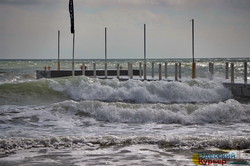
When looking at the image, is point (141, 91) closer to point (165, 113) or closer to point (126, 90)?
point (126, 90)

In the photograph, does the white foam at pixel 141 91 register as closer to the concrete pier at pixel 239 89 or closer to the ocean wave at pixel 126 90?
the ocean wave at pixel 126 90

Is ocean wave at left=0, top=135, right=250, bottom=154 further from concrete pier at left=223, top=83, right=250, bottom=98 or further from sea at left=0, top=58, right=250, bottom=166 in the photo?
concrete pier at left=223, top=83, right=250, bottom=98

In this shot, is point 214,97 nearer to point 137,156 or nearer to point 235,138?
point 235,138

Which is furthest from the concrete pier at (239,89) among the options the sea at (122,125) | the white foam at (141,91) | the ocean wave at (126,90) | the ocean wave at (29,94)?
the ocean wave at (29,94)

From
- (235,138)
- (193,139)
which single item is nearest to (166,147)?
(193,139)

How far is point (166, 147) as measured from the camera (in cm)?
915

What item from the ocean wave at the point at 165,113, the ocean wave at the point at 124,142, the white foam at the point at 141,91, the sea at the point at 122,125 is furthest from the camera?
the white foam at the point at 141,91

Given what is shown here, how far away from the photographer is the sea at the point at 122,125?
8.28m

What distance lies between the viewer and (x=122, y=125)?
42.9 feet

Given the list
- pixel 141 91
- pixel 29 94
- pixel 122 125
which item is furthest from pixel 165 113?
pixel 141 91

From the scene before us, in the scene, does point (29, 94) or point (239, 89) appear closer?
point (239, 89)

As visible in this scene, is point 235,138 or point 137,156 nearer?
point 137,156

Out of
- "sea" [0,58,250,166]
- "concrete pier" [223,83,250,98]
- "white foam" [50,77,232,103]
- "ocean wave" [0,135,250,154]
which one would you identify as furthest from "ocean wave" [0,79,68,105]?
"ocean wave" [0,135,250,154]

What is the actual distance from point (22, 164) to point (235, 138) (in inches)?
169
